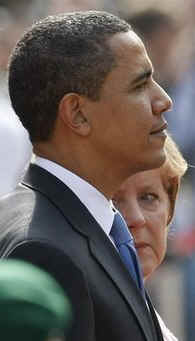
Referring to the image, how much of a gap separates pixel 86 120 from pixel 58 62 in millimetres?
197

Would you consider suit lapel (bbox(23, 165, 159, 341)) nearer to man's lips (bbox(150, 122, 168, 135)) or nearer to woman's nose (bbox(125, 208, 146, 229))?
man's lips (bbox(150, 122, 168, 135))

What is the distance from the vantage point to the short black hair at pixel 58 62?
3.82 meters

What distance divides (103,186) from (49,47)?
1.47 ft

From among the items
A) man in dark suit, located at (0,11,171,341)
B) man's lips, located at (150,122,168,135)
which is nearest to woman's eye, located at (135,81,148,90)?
man in dark suit, located at (0,11,171,341)

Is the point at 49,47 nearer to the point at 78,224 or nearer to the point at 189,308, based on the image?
the point at 78,224

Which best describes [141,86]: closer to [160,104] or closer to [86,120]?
[160,104]

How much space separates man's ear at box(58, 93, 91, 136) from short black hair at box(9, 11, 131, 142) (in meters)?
0.02

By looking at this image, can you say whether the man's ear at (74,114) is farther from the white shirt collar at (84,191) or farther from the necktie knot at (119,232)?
the necktie knot at (119,232)

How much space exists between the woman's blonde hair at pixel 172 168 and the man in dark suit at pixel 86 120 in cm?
65

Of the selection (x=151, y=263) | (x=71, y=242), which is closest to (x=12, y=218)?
(x=71, y=242)

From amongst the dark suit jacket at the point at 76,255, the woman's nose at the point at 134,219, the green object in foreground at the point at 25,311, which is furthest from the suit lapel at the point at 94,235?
the green object in foreground at the point at 25,311

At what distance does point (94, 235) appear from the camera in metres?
3.74

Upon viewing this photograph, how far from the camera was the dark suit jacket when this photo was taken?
136 inches

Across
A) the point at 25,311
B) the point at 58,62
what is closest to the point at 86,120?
the point at 58,62
